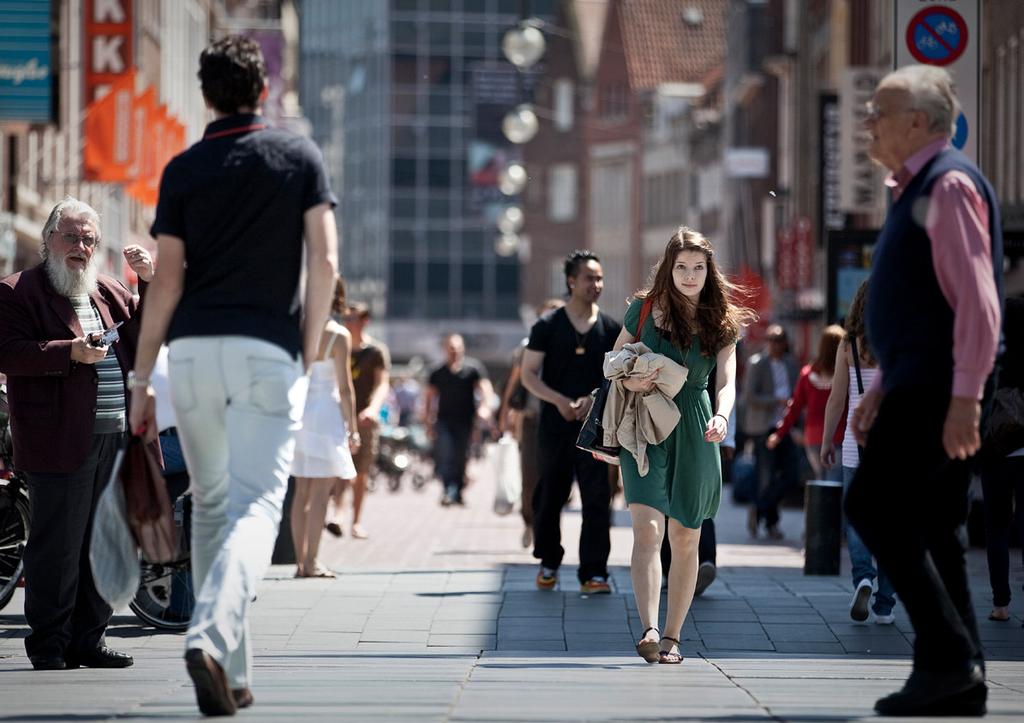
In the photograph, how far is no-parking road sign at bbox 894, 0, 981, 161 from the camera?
11.8 meters

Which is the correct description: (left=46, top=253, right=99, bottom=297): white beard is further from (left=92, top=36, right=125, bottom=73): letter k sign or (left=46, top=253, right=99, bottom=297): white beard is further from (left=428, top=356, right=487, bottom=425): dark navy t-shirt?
(left=92, top=36, right=125, bottom=73): letter k sign

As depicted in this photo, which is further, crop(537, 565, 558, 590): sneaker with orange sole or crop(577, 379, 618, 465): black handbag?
crop(537, 565, 558, 590): sneaker with orange sole

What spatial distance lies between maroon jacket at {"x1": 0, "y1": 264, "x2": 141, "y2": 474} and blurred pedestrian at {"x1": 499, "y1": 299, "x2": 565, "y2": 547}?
768 cm

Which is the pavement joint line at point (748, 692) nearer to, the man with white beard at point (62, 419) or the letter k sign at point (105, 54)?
the man with white beard at point (62, 419)

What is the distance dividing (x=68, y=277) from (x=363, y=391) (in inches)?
333

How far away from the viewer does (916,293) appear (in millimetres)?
6070

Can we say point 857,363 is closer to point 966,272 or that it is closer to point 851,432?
point 851,432

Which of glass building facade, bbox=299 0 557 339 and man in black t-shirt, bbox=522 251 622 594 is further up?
glass building facade, bbox=299 0 557 339

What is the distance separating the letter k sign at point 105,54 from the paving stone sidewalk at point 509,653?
16.4 m

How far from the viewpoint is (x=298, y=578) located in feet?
42.2

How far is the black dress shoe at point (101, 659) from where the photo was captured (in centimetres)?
822

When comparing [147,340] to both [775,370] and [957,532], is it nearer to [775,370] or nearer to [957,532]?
[957,532]

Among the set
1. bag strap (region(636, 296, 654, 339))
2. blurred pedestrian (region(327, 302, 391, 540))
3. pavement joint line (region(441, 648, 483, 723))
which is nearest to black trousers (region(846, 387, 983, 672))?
pavement joint line (region(441, 648, 483, 723))

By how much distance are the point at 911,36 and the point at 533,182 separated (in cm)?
8231
